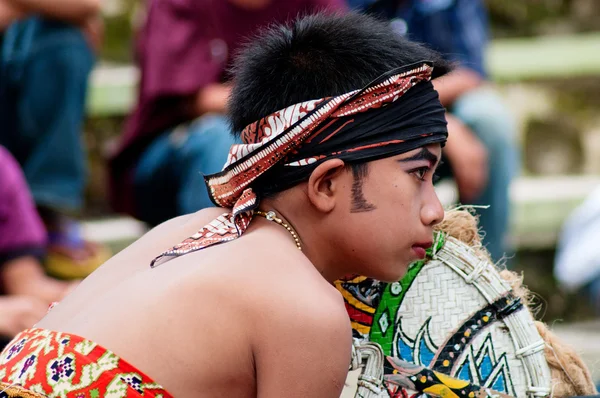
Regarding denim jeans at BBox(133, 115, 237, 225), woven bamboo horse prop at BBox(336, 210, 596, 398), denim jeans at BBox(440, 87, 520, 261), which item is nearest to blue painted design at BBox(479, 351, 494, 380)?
woven bamboo horse prop at BBox(336, 210, 596, 398)

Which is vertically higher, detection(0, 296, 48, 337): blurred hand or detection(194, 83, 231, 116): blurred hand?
detection(194, 83, 231, 116): blurred hand

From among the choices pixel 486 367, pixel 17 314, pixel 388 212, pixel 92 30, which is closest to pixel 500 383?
pixel 486 367

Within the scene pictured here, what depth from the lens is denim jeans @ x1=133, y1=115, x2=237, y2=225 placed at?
378 cm

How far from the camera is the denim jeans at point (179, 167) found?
3781mm

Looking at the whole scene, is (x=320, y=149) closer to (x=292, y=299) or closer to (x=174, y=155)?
(x=292, y=299)

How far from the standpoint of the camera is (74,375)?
1.88m

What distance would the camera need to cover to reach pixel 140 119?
13.5 feet

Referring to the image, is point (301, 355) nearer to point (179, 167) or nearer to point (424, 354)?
point (424, 354)

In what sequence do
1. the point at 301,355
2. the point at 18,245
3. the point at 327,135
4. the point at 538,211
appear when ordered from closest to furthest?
the point at 301,355 → the point at 327,135 → the point at 18,245 → the point at 538,211

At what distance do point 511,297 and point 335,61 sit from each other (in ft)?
2.40

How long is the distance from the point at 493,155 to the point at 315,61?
243 centimetres

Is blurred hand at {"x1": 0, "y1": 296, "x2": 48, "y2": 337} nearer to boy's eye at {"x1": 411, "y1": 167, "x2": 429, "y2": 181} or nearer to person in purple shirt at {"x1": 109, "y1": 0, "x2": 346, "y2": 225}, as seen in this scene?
person in purple shirt at {"x1": 109, "y1": 0, "x2": 346, "y2": 225}

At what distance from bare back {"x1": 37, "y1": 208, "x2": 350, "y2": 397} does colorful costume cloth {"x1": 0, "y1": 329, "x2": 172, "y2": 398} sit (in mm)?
20

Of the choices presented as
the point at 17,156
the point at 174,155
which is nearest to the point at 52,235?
the point at 17,156
